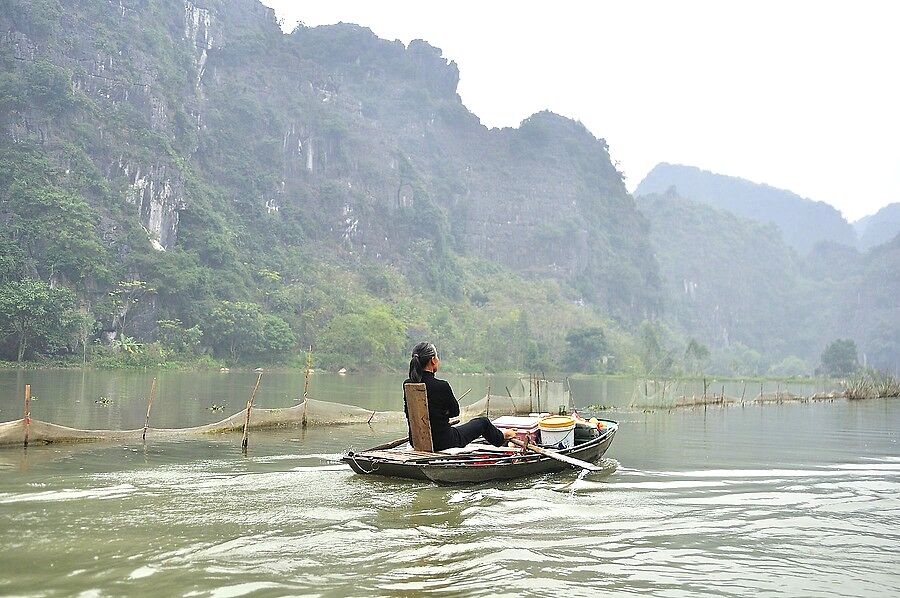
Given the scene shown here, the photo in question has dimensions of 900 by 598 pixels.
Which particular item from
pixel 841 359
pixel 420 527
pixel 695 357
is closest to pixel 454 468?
pixel 420 527

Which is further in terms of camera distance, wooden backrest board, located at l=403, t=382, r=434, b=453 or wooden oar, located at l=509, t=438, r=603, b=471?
wooden oar, located at l=509, t=438, r=603, b=471

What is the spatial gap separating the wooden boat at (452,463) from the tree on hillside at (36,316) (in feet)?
134

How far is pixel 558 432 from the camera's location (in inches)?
417

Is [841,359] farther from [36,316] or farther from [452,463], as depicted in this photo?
[452,463]

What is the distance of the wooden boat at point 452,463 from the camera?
8.53 metres

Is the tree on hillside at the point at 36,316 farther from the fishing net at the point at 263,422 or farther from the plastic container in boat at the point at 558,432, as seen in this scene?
the plastic container in boat at the point at 558,432

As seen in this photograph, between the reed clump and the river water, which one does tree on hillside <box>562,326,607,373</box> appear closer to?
the reed clump

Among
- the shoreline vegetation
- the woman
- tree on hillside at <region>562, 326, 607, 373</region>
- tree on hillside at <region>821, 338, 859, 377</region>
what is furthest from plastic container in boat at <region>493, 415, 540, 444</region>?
tree on hillside at <region>821, 338, 859, 377</region>

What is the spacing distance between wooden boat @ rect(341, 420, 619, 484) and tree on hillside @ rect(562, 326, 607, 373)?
70.2 meters

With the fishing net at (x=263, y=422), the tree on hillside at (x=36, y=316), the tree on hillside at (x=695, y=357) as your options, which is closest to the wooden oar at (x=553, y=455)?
the fishing net at (x=263, y=422)

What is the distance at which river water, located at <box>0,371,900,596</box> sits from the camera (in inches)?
196

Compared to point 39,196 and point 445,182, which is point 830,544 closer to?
point 39,196

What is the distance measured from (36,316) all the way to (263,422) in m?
36.2

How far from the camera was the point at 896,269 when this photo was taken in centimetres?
14325
